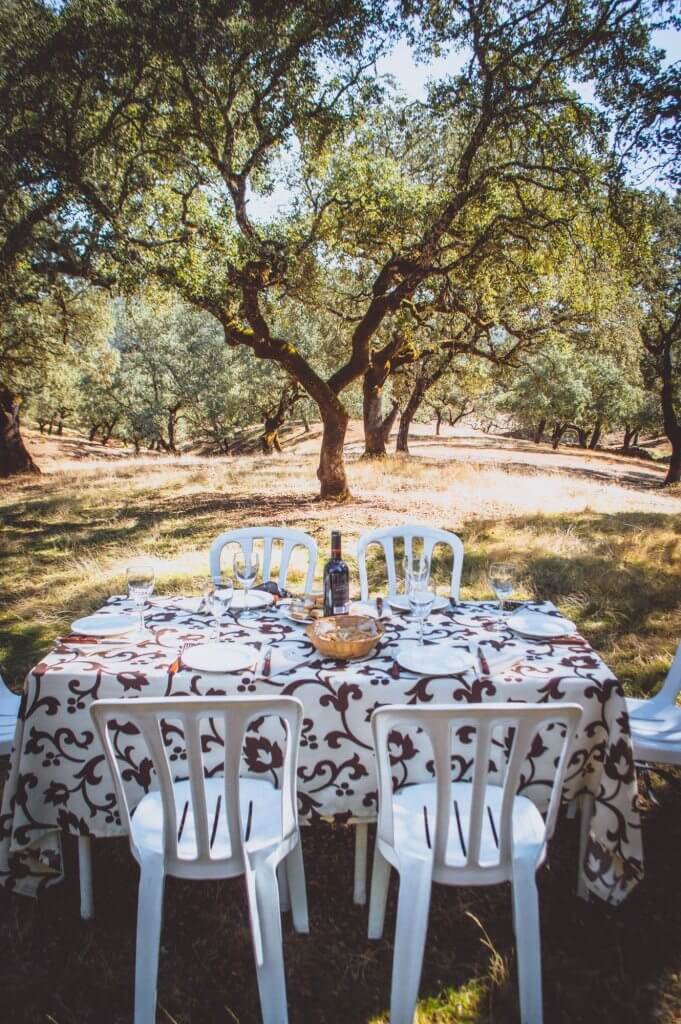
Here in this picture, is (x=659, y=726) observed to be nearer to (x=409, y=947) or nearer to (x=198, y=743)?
(x=409, y=947)

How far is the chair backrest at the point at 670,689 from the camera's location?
2807mm

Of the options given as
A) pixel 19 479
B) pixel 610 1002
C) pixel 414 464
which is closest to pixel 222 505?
pixel 414 464

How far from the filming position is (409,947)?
166 cm

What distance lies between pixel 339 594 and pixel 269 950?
53.0 inches

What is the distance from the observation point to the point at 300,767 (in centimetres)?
213

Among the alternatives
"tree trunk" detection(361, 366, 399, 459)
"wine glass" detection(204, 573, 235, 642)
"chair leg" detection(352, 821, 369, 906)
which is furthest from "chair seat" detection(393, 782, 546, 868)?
"tree trunk" detection(361, 366, 399, 459)

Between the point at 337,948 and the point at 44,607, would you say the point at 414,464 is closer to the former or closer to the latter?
the point at 44,607

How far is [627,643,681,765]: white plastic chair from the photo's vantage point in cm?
244

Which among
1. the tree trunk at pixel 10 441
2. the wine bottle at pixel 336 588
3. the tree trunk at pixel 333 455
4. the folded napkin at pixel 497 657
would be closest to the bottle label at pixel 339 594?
the wine bottle at pixel 336 588

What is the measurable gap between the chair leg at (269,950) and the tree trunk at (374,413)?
36.3ft

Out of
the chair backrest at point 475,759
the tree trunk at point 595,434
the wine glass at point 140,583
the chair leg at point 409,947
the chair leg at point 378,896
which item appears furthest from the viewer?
the tree trunk at point 595,434

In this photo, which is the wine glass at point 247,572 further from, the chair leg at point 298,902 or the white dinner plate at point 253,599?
the chair leg at point 298,902

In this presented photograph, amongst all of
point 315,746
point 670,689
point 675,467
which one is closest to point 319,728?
point 315,746

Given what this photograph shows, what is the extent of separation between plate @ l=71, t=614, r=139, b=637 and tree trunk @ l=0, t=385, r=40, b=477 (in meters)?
14.3
